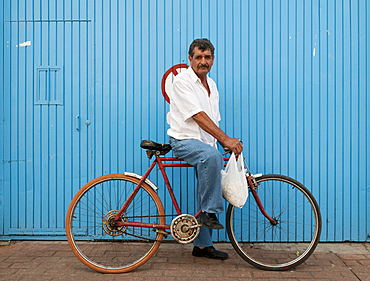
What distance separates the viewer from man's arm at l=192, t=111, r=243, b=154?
286cm

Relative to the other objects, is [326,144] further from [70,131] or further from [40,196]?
[40,196]

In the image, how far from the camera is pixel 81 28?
372 cm

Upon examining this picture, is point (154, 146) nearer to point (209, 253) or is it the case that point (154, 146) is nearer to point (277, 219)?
point (209, 253)

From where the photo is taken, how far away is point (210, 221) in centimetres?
290

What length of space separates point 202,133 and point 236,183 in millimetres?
574

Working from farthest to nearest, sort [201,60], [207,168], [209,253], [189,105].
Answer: [209,253], [201,60], [189,105], [207,168]

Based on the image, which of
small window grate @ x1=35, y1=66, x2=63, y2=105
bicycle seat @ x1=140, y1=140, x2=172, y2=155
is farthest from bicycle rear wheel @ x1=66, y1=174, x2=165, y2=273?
small window grate @ x1=35, y1=66, x2=63, y2=105

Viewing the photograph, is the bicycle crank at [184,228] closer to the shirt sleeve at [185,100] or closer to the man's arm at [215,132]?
the man's arm at [215,132]

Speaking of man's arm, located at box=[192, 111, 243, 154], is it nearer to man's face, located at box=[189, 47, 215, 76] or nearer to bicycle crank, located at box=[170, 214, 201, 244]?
man's face, located at box=[189, 47, 215, 76]

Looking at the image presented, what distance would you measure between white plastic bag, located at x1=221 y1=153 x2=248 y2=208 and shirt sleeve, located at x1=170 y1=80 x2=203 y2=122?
0.52m

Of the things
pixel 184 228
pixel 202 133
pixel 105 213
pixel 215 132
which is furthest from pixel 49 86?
pixel 184 228

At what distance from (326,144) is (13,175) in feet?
11.5

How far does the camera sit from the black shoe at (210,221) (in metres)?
2.87

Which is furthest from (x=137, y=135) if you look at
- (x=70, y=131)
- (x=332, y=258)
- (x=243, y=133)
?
(x=332, y=258)
